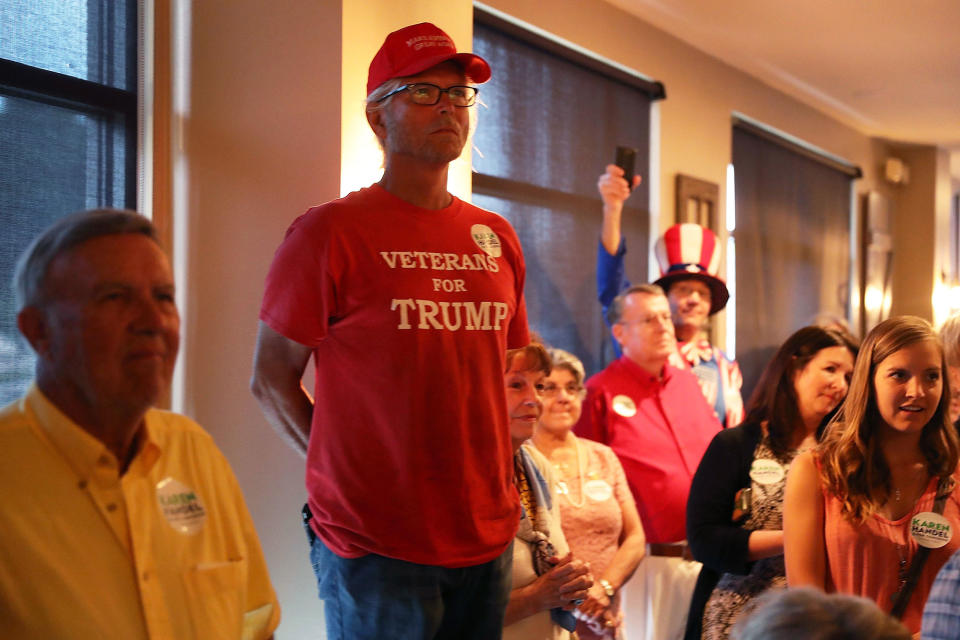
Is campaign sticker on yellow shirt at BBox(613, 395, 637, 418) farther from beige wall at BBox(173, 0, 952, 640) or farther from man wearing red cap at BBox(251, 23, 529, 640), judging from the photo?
man wearing red cap at BBox(251, 23, 529, 640)

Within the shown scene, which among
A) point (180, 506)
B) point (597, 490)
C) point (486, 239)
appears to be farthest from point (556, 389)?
point (180, 506)

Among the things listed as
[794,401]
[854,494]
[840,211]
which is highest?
[840,211]

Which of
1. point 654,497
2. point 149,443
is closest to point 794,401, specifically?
point 654,497

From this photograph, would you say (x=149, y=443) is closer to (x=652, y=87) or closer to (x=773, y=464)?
(x=773, y=464)

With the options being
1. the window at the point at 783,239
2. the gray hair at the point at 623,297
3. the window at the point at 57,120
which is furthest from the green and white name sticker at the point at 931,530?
the window at the point at 783,239

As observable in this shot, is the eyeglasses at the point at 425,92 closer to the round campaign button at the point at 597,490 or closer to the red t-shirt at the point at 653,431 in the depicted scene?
the round campaign button at the point at 597,490

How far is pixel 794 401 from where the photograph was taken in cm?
246

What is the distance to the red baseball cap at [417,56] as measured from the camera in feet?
5.68

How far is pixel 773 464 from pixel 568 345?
189 cm

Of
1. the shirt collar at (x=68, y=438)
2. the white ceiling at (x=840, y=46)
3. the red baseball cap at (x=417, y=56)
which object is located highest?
the white ceiling at (x=840, y=46)

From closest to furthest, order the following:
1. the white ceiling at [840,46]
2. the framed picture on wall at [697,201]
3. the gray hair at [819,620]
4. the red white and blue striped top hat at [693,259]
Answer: the gray hair at [819,620] < the red white and blue striped top hat at [693,259] < the white ceiling at [840,46] < the framed picture on wall at [697,201]

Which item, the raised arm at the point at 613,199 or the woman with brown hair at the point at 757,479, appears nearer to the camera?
the woman with brown hair at the point at 757,479

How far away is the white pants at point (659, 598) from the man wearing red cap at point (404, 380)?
1530 mm

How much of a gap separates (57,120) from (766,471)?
2.06 m
